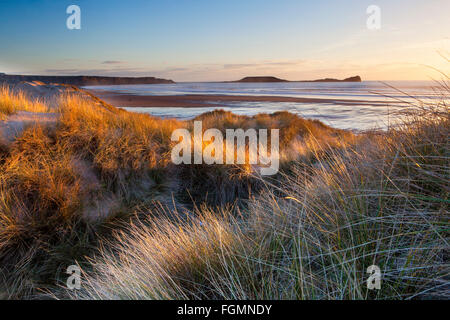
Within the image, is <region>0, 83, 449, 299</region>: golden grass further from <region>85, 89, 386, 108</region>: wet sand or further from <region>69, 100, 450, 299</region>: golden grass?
<region>85, 89, 386, 108</region>: wet sand

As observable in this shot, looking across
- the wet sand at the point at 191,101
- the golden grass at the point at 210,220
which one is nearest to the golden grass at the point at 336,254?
the golden grass at the point at 210,220

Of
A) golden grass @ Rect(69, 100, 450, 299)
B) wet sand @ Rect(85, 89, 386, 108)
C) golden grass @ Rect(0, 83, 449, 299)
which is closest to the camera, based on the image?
golden grass @ Rect(69, 100, 450, 299)

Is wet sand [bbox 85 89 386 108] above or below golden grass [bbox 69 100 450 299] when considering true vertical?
above

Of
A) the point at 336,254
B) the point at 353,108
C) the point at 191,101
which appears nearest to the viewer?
the point at 336,254

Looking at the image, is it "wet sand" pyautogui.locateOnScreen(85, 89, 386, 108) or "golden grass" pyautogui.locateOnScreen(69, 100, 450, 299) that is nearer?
"golden grass" pyautogui.locateOnScreen(69, 100, 450, 299)

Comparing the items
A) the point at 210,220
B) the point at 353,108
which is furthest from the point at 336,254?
the point at 353,108

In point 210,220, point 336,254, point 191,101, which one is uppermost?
point 191,101

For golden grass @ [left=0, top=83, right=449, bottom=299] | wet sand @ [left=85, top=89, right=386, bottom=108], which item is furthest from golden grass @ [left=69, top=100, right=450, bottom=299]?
wet sand @ [left=85, top=89, right=386, bottom=108]

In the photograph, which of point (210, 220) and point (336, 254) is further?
point (210, 220)

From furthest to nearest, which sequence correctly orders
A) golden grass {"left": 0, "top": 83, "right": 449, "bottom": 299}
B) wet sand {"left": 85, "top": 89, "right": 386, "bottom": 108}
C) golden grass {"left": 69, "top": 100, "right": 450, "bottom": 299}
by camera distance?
wet sand {"left": 85, "top": 89, "right": 386, "bottom": 108} → golden grass {"left": 0, "top": 83, "right": 449, "bottom": 299} → golden grass {"left": 69, "top": 100, "right": 450, "bottom": 299}

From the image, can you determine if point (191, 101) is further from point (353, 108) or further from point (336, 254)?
point (336, 254)

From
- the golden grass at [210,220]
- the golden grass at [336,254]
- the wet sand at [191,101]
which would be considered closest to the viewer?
the golden grass at [336,254]

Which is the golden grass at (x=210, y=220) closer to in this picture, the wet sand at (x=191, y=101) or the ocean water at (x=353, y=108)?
the ocean water at (x=353, y=108)

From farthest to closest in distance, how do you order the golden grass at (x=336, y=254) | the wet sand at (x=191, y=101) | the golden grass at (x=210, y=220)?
1. the wet sand at (x=191, y=101)
2. the golden grass at (x=210, y=220)
3. the golden grass at (x=336, y=254)
